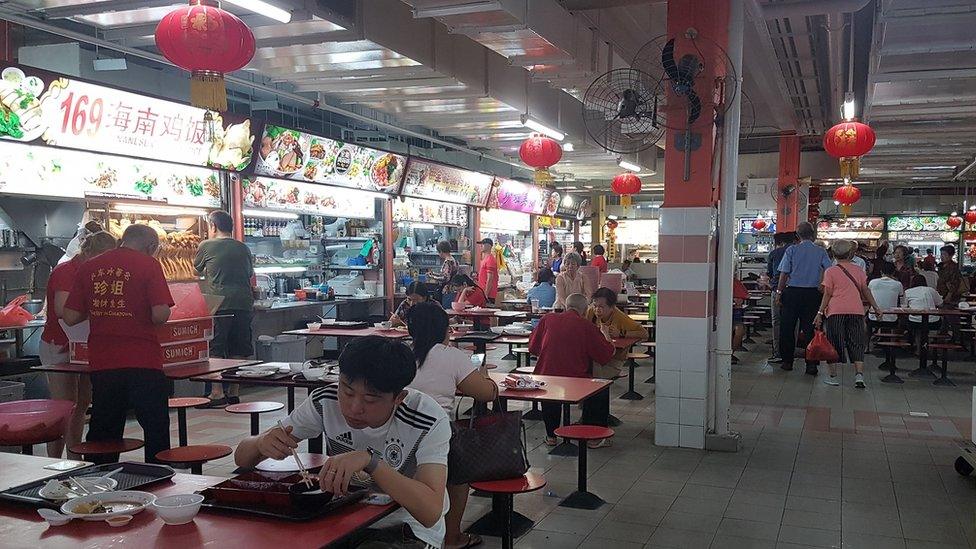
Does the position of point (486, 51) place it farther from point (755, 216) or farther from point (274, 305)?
point (755, 216)

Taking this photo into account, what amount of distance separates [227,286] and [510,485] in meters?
5.71

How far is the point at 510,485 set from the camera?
3.78 m

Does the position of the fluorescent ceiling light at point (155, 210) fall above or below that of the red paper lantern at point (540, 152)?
below

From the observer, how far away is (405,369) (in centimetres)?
242

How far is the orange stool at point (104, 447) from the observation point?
13.7 ft

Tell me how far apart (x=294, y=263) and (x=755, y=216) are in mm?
17178

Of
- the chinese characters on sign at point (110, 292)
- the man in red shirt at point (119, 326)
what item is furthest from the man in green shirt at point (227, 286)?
the chinese characters on sign at point (110, 292)

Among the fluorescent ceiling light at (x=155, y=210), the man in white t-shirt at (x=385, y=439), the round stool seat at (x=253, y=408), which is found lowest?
the round stool seat at (x=253, y=408)

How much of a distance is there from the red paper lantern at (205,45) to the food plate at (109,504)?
112 inches

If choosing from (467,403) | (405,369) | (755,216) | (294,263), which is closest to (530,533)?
(405,369)

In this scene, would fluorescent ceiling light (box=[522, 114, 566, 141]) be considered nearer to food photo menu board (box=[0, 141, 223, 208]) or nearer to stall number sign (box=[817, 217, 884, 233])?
food photo menu board (box=[0, 141, 223, 208])

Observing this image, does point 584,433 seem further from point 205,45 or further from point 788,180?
point 788,180

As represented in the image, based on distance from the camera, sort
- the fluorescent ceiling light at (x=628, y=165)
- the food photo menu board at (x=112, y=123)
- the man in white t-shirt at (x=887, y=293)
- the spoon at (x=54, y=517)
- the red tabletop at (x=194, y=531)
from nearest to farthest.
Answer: the red tabletop at (x=194, y=531) → the spoon at (x=54, y=517) → the food photo menu board at (x=112, y=123) → the man in white t-shirt at (x=887, y=293) → the fluorescent ceiling light at (x=628, y=165)

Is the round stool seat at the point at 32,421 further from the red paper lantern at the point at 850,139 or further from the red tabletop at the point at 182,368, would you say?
the red paper lantern at the point at 850,139
